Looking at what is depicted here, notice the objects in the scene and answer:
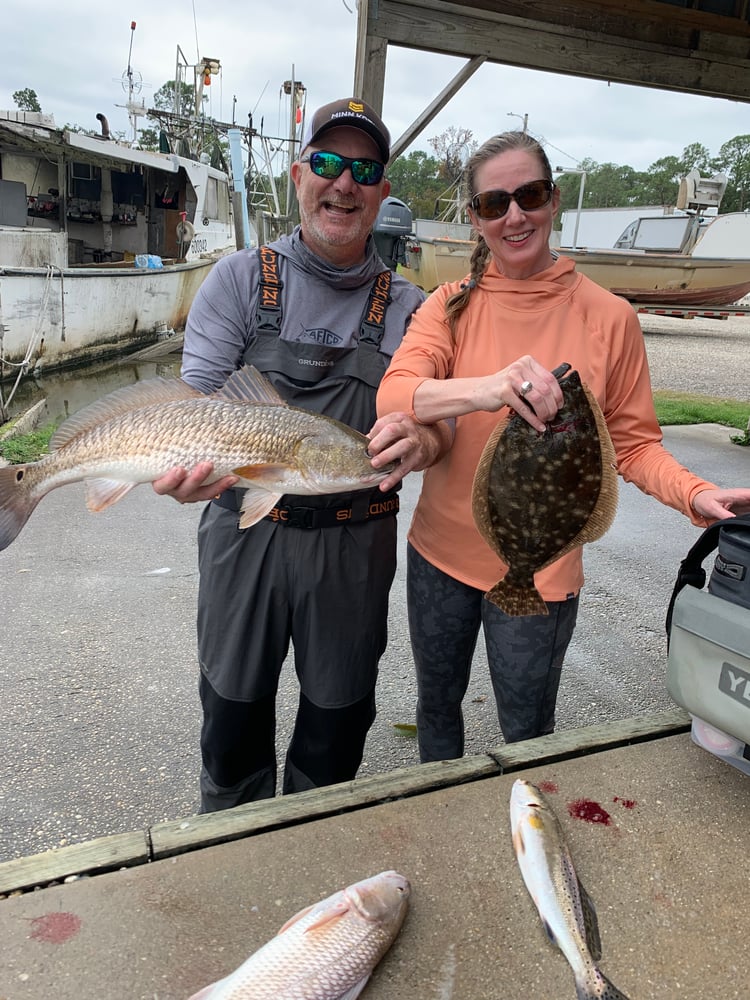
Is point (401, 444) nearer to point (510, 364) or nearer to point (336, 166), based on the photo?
point (510, 364)

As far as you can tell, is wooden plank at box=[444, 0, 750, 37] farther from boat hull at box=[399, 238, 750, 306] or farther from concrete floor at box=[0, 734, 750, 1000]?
boat hull at box=[399, 238, 750, 306]

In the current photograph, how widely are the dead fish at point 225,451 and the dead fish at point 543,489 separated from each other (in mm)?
388

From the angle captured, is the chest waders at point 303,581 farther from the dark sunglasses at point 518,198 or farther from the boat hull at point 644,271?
the boat hull at point 644,271

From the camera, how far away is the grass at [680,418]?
8.10 metres

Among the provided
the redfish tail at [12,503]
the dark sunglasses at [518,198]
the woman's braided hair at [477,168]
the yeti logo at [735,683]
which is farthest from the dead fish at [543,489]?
the redfish tail at [12,503]

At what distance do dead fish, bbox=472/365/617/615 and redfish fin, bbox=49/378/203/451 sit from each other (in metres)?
1.08

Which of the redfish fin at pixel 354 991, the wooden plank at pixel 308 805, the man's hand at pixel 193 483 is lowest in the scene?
the wooden plank at pixel 308 805

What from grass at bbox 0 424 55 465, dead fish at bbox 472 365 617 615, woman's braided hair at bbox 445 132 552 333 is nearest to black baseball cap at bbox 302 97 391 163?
woman's braided hair at bbox 445 132 552 333

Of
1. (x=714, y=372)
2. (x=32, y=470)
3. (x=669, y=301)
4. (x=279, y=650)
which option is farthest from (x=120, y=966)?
(x=669, y=301)

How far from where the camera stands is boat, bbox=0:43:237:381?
14375 millimetres

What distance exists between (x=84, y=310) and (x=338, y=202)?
49.3 feet

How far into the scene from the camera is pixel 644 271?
2161 cm

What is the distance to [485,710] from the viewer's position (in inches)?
162

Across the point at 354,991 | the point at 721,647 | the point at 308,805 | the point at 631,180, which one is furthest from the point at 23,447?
the point at 631,180
